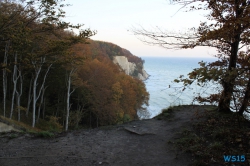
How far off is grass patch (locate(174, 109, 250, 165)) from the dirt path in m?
0.31

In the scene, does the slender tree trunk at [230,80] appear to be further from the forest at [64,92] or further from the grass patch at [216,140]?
the forest at [64,92]

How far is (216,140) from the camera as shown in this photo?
5066 mm

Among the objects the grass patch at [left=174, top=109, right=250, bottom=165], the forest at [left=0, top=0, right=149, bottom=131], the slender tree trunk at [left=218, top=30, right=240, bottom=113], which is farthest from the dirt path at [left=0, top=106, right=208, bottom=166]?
the forest at [left=0, top=0, right=149, bottom=131]

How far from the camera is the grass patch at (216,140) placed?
4312mm

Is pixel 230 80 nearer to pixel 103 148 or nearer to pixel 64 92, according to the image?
pixel 103 148

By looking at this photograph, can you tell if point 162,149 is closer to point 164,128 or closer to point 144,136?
point 144,136

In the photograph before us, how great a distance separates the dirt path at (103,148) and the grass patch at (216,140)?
12.1 inches

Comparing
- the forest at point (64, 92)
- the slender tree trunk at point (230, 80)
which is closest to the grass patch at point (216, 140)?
the slender tree trunk at point (230, 80)

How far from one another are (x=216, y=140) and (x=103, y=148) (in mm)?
2812

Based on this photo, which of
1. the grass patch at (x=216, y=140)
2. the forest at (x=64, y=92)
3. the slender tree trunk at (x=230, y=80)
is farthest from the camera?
the forest at (x=64, y=92)

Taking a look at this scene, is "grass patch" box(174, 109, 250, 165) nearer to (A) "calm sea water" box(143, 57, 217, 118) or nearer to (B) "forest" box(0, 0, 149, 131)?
(A) "calm sea water" box(143, 57, 217, 118)

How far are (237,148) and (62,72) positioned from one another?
20040 millimetres

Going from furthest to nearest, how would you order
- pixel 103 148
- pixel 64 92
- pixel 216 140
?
1. pixel 64 92
2. pixel 103 148
3. pixel 216 140

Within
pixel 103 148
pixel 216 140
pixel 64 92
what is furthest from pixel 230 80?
pixel 64 92
